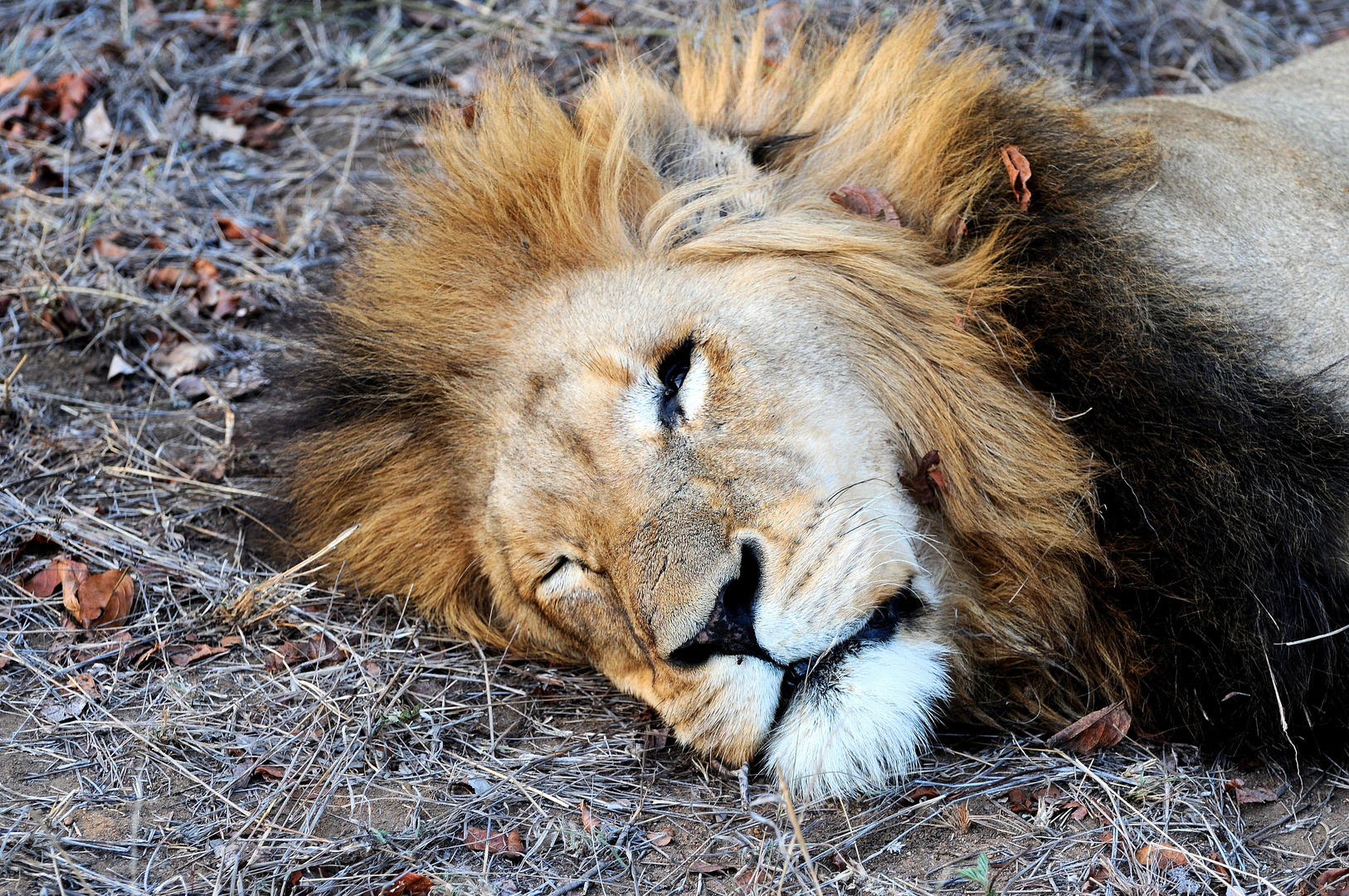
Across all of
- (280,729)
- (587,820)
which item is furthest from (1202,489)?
(280,729)

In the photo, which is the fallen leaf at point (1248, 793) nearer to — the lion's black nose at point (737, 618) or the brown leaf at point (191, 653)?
the lion's black nose at point (737, 618)

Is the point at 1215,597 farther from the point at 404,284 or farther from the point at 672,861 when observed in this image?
the point at 404,284

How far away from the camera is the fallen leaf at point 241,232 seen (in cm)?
465

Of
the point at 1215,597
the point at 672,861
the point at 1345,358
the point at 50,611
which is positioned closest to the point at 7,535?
the point at 50,611

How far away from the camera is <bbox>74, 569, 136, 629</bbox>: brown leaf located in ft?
10.4

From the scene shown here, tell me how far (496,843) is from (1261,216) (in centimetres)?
231

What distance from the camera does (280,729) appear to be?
286 centimetres

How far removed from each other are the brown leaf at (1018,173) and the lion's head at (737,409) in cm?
3

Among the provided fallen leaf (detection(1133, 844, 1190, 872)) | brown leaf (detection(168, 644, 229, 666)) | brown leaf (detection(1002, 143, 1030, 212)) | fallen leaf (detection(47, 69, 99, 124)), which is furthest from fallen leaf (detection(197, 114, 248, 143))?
fallen leaf (detection(1133, 844, 1190, 872))

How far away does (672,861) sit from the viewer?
8.16 feet

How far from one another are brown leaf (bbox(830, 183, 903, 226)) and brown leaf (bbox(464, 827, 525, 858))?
65.9 inches

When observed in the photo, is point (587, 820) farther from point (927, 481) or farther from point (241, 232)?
point (241, 232)

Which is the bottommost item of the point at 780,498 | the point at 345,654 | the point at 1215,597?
the point at 345,654

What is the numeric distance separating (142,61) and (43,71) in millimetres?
441
